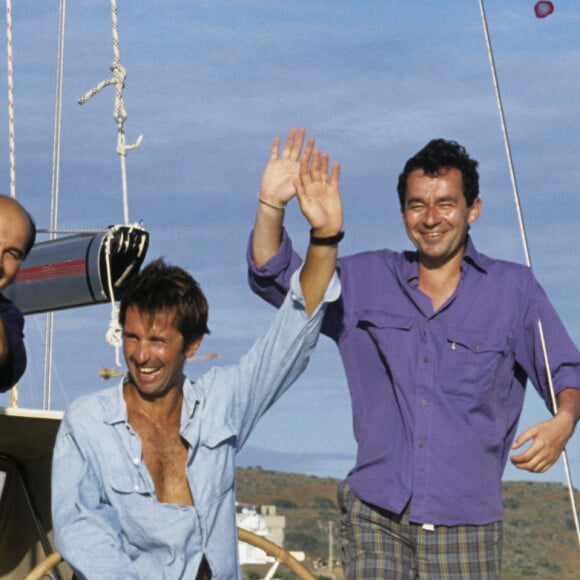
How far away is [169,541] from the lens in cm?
444

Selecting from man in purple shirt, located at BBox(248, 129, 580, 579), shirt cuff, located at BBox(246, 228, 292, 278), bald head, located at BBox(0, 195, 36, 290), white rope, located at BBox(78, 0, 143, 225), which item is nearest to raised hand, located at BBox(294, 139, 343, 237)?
man in purple shirt, located at BBox(248, 129, 580, 579)

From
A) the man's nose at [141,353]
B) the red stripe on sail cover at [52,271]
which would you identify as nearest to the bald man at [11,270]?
the man's nose at [141,353]

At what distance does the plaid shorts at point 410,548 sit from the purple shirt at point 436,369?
0.05m

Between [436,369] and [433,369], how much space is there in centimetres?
1

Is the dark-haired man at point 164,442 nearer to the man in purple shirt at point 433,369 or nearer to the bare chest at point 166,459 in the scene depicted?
the bare chest at point 166,459

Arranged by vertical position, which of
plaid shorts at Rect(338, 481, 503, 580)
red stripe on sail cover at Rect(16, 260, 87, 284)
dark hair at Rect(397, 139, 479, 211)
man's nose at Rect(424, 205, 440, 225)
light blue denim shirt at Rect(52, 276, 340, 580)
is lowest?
plaid shorts at Rect(338, 481, 503, 580)

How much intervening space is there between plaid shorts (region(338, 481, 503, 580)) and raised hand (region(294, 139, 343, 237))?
923 mm

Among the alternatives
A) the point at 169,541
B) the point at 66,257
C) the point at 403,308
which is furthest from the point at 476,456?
the point at 66,257

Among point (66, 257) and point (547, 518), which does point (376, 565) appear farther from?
point (547, 518)

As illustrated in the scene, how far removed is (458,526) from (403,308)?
74 centimetres

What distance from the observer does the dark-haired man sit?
4453 mm

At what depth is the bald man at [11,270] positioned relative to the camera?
4.98 meters

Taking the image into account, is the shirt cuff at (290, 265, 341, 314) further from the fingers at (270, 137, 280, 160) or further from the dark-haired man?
the fingers at (270, 137, 280, 160)

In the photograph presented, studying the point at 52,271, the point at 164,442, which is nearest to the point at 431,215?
the point at 164,442
